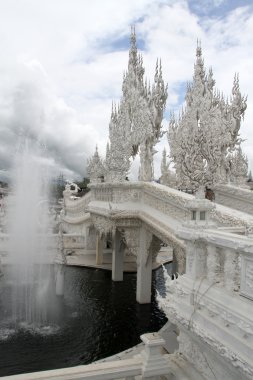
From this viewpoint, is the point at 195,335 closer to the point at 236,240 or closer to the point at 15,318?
the point at 236,240

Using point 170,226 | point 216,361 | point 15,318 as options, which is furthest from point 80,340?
point 216,361

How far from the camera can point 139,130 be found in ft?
45.6

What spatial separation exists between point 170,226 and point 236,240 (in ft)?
16.7

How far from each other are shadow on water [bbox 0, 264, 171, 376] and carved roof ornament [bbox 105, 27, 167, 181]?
16.1 ft

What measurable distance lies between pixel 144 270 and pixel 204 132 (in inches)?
238

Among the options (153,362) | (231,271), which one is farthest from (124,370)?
(231,271)

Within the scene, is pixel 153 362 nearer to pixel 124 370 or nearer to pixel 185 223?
pixel 124 370

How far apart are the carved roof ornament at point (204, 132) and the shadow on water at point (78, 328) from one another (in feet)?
Result: 16.8

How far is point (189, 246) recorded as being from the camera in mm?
4273

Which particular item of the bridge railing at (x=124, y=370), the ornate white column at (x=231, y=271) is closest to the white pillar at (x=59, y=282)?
the bridge railing at (x=124, y=370)

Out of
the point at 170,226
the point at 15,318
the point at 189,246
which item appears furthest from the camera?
the point at 15,318

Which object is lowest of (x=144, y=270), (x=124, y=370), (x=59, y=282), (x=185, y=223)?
(x=59, y=282)

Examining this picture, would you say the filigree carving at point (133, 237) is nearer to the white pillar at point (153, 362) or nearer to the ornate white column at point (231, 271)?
the white pillar at point (153, 362)

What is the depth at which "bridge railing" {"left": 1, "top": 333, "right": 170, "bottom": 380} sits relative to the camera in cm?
390
